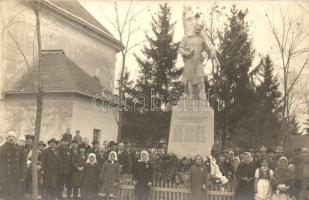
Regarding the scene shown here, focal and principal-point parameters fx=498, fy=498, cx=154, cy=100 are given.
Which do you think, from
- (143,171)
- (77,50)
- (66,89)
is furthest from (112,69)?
(143,171)

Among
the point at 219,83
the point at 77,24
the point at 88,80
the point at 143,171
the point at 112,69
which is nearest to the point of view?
the point at 143,171

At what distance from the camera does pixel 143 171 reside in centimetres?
1327

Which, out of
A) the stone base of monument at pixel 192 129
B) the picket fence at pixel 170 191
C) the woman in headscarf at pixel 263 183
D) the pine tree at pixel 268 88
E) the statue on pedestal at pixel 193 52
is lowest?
the picket fence at pixel 170 191

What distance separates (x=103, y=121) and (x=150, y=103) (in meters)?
8.79

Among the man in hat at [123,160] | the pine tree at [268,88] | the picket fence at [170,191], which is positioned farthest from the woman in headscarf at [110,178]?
the pine tree at [268,88]

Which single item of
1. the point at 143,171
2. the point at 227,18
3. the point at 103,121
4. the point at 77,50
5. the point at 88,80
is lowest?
the point at 143,171

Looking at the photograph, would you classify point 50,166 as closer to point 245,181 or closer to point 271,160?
point 245,181

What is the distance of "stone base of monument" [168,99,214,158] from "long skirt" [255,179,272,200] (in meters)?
3.17

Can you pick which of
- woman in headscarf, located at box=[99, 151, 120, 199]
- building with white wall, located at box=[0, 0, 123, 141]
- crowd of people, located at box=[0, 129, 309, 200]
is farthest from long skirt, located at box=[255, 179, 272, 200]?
building with white wall, located at box=[0, 0, 123, 141]

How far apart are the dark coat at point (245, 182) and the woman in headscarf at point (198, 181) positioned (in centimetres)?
88

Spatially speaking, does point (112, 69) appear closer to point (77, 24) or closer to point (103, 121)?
point (77, 24)

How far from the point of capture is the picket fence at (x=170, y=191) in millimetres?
12402

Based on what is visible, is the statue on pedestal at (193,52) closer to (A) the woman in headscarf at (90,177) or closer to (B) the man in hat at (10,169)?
(A) the woman in headscarf at (90,177)

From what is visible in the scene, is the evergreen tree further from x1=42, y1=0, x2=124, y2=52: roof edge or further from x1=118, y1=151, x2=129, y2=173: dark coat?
x1=118, y1=151, x2=129, y2=173: dark coat
